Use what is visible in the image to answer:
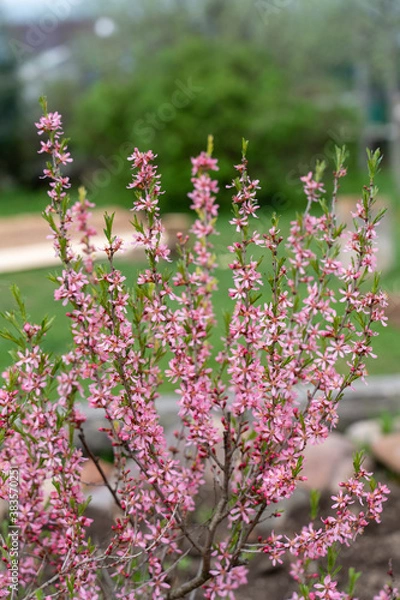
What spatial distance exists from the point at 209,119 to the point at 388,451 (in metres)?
14.9

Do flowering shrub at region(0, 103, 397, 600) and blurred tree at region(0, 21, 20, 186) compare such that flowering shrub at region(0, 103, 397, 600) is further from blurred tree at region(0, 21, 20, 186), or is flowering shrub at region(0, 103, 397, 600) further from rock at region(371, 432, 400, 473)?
blurred tree at region(0, 21, 20, 186)

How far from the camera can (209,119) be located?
19.3 m

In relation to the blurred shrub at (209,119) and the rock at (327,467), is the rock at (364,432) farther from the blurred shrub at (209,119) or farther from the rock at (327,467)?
the blurred shrub at (209,119)

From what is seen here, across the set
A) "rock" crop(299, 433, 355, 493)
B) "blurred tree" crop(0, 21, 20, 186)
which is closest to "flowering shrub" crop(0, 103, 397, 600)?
"rock" crop(299, 433, 355, 493)

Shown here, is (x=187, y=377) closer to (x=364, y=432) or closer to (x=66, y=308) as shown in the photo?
(x=364, y=432)

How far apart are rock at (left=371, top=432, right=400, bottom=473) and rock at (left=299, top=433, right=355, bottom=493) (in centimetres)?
19

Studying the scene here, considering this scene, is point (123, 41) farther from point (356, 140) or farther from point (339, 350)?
point (339, 350)

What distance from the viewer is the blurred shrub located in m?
19.2

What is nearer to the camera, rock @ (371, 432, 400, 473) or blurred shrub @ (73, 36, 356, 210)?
rock @ (371, 432, 400, 473)

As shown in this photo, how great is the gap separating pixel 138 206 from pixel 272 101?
61.2 feet

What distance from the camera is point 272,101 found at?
Answer: 797 inches

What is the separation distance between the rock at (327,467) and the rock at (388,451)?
0.19 metres

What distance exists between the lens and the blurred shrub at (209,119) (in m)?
19.2

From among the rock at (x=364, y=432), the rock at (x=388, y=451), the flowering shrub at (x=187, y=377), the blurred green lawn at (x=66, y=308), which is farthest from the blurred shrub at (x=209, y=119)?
the flowering shrub at (x=187, y=377)
